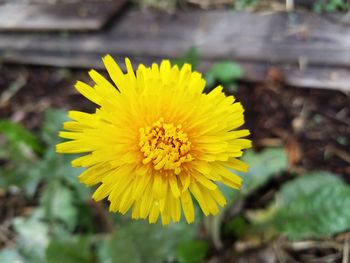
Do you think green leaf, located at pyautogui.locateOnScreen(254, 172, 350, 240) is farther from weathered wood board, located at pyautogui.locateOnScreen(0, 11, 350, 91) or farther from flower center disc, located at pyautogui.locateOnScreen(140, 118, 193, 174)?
flower center disc, located at pyautogui.locateOnScreen(140, 118, 193, 174)

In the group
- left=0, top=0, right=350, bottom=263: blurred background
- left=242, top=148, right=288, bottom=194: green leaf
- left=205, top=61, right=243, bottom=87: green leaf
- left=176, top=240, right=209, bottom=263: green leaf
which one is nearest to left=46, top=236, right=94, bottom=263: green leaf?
left=0, top=0, right=350, bottom=263: blurred background

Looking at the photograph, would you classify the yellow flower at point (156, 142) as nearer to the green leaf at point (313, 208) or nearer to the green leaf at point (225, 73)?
the green leaf at point (313, 208)

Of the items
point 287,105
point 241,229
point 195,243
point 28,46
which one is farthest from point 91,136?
point 28,46

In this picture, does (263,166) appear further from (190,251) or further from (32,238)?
(32,238)

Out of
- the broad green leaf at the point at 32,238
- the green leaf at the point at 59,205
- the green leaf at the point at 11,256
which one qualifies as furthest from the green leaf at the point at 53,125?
the green leaf at the point at 11,256

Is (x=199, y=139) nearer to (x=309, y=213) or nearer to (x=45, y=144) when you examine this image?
(x=309, y=213)

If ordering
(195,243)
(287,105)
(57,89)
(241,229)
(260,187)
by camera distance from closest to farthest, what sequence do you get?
(195,243) < (241,229) < (260,187) < (287,105) < (57,89)
